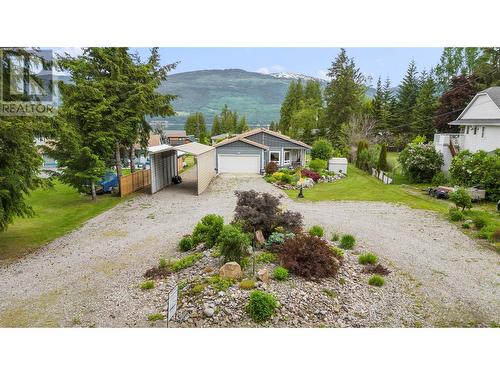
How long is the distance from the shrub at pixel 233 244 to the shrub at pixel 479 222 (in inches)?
363

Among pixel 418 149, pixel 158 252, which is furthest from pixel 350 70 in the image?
pixel 158 252

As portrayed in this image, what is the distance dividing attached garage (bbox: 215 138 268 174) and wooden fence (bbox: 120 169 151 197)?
633cm

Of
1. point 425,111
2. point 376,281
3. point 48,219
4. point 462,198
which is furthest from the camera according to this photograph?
point 425,111

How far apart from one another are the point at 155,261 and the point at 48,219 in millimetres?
7772

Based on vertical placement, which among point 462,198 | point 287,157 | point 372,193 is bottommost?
point 372,193

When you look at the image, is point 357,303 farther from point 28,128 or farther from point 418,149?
point 418,149

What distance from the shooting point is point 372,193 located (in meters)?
19.4

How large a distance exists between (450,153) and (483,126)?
2.32 meters

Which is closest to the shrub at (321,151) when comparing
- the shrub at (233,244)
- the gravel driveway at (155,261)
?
the gravel driveway at (155,261)

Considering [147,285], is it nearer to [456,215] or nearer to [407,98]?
[456,215]

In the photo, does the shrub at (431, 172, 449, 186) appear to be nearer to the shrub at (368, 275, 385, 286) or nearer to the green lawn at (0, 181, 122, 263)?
the shrub at (368, 275, 385, 286)

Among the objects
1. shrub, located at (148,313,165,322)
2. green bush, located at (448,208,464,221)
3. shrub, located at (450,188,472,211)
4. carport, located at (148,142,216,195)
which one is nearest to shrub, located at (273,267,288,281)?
shrub, located at (148,313,165,322)

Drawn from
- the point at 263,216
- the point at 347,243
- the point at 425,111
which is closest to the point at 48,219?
the point at 263,216

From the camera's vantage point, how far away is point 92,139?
17.4 metres
